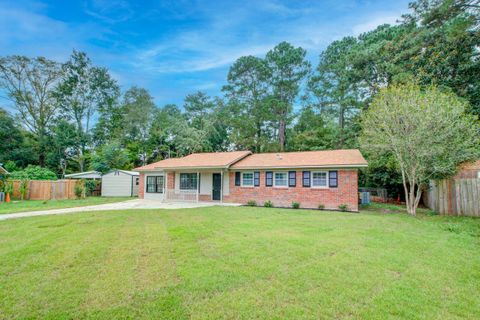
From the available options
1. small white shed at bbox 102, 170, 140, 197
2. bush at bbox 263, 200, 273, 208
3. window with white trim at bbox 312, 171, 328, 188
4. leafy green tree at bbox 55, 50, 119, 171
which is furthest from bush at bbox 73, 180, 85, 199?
window with white trim at bbox 312, 171, 328, 188

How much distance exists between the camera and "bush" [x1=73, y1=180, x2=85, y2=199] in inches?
766

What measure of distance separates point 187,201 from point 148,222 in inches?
322

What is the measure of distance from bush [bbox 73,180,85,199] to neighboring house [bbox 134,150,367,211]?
4719mm

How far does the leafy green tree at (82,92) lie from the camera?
32.3 m

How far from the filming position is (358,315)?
117 inches

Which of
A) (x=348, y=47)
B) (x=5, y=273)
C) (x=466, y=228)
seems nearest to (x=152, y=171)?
(x=5, y=273)

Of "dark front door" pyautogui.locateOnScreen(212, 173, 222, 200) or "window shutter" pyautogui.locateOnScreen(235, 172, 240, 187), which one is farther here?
"dark front door" pyautogui.locateOnScreen(212, 173, 222, 200)

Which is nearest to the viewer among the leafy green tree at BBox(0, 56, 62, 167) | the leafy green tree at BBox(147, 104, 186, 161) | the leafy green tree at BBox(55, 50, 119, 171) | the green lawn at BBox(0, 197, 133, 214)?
the green lawn at BBox(0, 197, 133, 214)

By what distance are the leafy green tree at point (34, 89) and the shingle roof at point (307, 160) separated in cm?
2880

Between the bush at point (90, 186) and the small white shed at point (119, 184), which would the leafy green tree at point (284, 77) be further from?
the bush at point (90, 186)

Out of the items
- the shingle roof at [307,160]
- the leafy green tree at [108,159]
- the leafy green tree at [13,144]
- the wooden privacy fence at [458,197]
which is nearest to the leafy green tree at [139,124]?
the leafy green tree at [108,159]

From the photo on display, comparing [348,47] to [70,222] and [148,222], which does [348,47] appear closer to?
[148,222]

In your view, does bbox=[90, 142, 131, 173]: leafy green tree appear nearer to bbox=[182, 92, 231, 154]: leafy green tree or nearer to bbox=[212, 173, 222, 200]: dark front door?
Answer: bbox=[182, 92, 231, 154]: leafy green tree

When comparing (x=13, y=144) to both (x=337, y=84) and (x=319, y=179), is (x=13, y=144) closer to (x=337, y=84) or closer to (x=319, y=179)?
(x=319, y=179)
